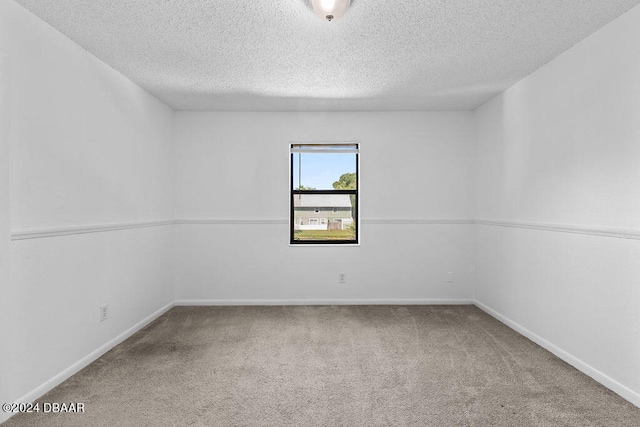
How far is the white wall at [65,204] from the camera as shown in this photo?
2.29 meters

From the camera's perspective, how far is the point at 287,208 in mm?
4836

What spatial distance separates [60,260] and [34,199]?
1.57 feet

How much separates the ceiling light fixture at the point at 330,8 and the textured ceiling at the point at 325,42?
0.28ft

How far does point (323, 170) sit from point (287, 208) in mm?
676

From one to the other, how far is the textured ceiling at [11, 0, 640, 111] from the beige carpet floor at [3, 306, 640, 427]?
2392 millimetres

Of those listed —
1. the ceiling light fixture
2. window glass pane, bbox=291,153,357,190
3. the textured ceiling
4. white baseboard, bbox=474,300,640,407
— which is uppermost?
the textured ceiling

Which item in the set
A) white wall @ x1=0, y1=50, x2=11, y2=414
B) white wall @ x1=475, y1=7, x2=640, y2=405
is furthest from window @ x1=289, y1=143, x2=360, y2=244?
white wall @ x1=0, y1=50, x2=11, y2=414

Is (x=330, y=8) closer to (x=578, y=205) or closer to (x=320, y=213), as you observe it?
(x=578, y=205)

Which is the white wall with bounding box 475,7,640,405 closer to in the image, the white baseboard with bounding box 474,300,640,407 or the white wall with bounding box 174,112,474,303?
the white baseboard with bounding box 474,300,640,407

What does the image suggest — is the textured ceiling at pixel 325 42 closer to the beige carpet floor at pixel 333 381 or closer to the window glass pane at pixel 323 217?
the window glass pane at pixel 323 217

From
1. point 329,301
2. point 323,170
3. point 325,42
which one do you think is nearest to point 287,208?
point 323,170

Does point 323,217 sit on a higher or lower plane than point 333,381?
higher

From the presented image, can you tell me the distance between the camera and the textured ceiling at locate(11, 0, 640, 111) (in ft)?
7.77

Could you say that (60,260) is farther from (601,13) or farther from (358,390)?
(601,13)
